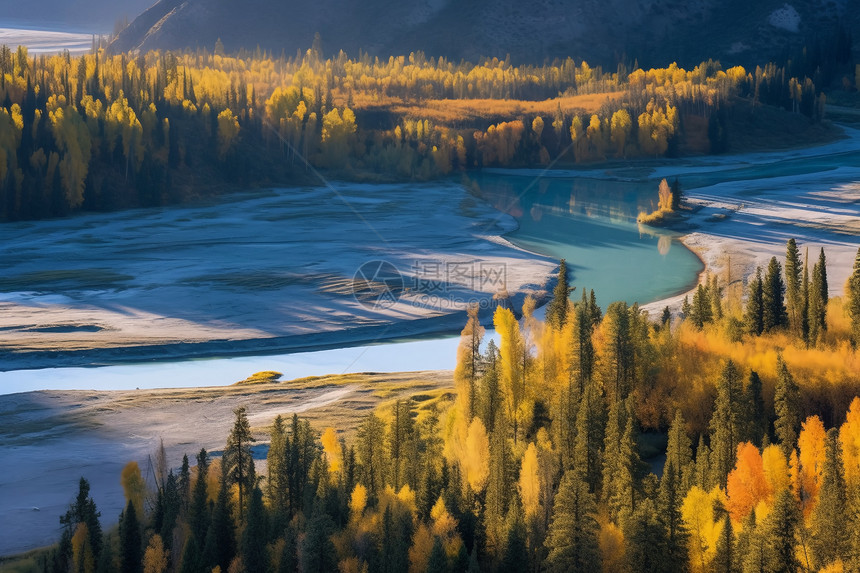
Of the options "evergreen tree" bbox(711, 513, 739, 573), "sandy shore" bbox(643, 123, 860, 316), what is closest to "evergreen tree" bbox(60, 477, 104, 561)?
"evergreen tree" bbox(711, 513, 739, 573)

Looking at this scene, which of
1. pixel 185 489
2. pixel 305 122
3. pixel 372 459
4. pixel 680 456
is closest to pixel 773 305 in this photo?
pixel 680 456

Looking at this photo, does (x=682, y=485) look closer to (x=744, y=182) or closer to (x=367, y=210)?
(x=367, y=210)

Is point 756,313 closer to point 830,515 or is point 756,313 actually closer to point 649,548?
point 830,515

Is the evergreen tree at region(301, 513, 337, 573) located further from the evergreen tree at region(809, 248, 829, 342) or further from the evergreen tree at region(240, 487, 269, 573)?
the evergreen tree at region(809, 248, 829, 342)

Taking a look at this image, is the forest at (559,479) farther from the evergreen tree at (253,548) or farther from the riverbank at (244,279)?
the riverbank at (244,279)

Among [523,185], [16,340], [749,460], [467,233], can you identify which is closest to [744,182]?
[523,185]

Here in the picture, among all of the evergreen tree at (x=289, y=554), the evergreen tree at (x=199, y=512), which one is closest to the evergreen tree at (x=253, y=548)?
the evergreen tree at (x=289, y=554)
